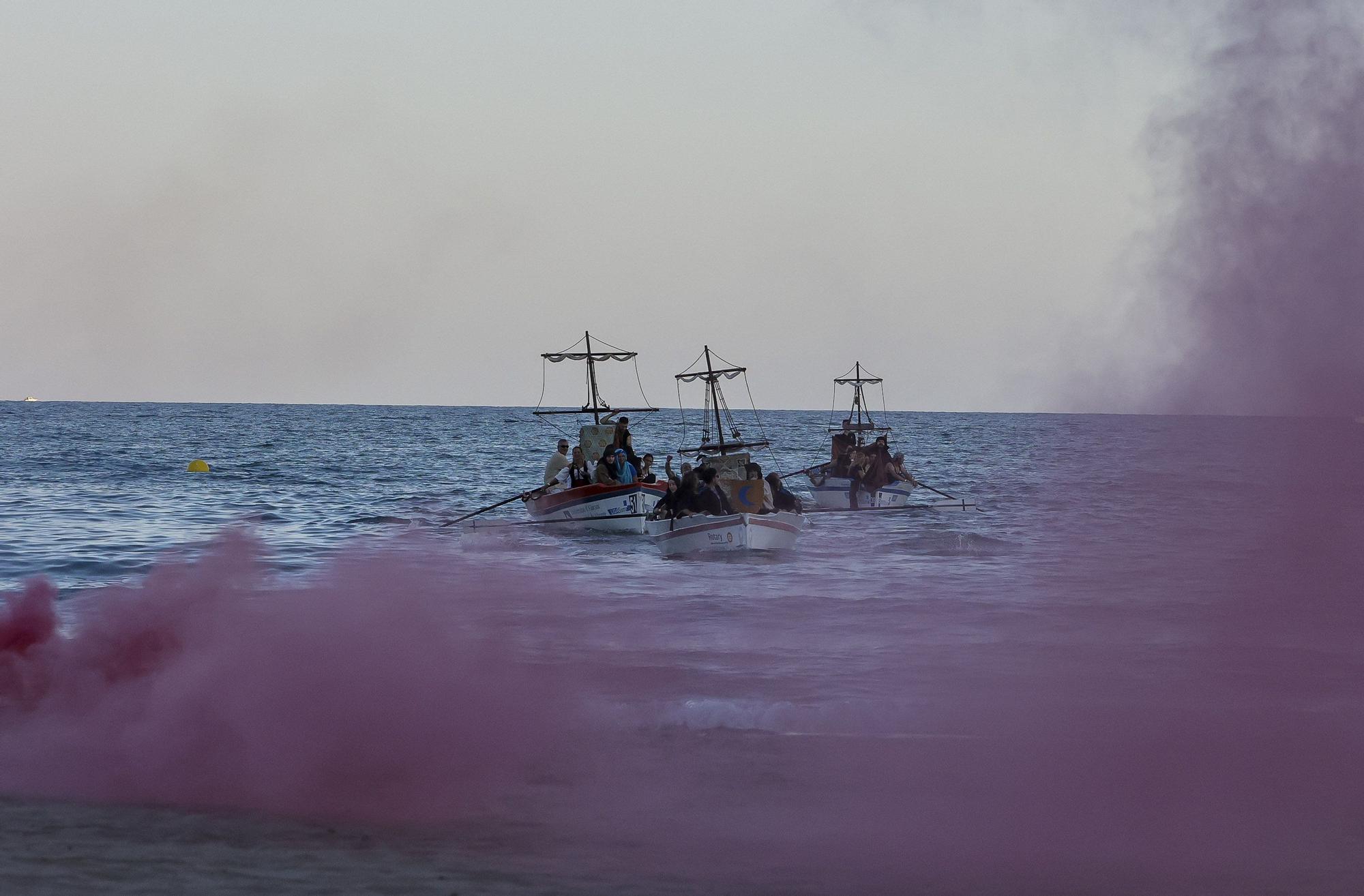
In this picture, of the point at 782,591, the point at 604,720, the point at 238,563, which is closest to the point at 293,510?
the point at 782,591

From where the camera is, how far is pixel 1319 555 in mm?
25969

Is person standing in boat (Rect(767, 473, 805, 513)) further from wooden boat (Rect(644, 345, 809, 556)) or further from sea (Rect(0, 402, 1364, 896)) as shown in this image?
sea (Rect(0, 402, 1364, 896))

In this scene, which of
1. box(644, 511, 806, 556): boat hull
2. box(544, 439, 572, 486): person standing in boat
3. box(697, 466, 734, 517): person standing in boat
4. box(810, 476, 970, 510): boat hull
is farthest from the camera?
box(810, 476, 970, 510): boat hull

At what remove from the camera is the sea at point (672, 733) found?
25.1 feet

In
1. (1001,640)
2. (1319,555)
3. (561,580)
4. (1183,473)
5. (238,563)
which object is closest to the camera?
(238,563)

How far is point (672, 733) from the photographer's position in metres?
10.9

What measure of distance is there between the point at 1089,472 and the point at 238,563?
6006 centimetres

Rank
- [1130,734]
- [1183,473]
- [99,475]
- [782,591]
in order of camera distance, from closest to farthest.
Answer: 1. [1130,734]
2. [782,591]
3. [99,475]
4. [1183,473]

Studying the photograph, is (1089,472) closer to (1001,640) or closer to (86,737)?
(1001,640)

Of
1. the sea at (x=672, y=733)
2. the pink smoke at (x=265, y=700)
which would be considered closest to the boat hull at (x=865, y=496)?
the sea at (x=672, y=733)

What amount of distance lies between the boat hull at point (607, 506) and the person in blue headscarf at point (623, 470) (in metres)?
0.90

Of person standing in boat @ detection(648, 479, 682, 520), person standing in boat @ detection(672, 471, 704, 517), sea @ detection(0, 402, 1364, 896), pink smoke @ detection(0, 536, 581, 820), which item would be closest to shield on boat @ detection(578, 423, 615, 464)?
person standing in boat @ detection(648, 479, 682, 520)

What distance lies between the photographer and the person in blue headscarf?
3450 cm

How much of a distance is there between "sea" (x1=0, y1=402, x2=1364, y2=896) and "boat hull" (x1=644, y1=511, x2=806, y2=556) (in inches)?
171
